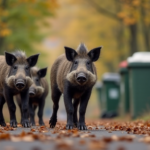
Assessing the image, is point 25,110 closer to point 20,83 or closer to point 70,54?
point 20,83

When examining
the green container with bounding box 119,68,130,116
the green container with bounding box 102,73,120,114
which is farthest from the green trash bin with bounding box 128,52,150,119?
the green container with bounding box 102,73,120,114

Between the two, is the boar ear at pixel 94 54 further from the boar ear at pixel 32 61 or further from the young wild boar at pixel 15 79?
the boar ear at pixel 32 61

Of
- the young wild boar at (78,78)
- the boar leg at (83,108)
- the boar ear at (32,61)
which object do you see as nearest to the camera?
the young wild boar at (78,78)

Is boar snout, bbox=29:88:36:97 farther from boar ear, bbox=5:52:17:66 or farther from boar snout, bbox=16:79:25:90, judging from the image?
boar snout, bbox=16:79:25:90

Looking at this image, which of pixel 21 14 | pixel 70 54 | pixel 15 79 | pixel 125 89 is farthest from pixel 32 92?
pixel 21 14

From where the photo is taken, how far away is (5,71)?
13.2m

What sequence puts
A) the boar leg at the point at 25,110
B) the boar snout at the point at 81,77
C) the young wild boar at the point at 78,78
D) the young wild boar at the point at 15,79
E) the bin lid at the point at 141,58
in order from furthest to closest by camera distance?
the bin lid at the point at 141,58 < the boar leg at the point at 25,110 < the young wild boar at the point at 15,79 < the young wild boar at the point at 78,78 < the boar snout at the point at 81,77

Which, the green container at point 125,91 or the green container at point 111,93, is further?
the green container at point 111,93

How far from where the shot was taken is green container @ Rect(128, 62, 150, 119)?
20.3 m

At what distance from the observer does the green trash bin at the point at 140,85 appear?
800 inches

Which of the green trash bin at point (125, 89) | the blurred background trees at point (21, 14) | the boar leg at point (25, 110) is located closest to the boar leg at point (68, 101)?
the boar leg at point (25, 110)

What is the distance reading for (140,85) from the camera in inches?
803

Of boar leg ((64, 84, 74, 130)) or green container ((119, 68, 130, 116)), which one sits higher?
green container ((119, 68, 130, 116))

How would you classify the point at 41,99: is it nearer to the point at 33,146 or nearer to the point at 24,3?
the point at 33,146
